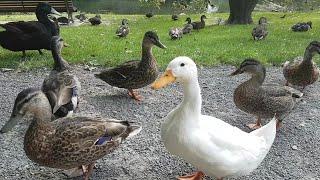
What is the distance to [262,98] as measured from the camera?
20.2 feet

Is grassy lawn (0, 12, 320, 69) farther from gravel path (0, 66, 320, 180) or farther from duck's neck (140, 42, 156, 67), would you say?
duck's neck (140, 42, 156, 67)

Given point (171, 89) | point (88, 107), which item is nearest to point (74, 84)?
point (88, 107)

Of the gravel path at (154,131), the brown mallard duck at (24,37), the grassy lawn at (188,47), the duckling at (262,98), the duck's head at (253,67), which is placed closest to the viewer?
the gravel path at (154,131)

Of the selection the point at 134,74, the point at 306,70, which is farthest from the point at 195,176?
the point at 306,70

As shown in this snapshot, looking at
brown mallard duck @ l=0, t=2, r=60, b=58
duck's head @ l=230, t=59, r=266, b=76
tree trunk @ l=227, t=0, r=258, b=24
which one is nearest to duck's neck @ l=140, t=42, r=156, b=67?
duck's head @ l=230, t=59, r=266, b=76

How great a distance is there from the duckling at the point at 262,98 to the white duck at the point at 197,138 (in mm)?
1695

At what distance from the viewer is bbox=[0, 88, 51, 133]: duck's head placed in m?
4.40

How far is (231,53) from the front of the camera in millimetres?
10953

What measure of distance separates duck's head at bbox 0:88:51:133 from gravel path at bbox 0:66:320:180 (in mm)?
820

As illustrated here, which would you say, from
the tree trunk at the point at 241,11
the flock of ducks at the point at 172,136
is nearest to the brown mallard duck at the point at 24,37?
the flock of ducks at the point at 172,136

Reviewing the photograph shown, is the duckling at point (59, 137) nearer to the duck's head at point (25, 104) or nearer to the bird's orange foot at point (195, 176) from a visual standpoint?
the duck's head at point (25, 104)

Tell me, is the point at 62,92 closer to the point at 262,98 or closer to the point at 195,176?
the point at 195,176

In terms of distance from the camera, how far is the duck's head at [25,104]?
4.40 metres

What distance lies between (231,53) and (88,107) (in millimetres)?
5101
